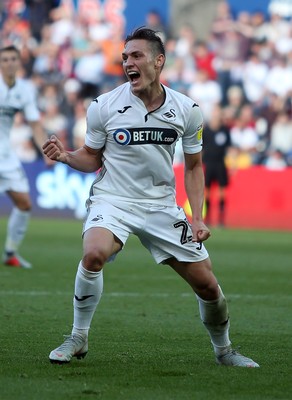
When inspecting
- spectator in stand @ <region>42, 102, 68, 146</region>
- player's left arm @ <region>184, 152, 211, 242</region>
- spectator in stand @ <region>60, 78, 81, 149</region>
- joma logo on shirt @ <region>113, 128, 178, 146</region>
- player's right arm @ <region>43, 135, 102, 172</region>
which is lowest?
spectator in stand @ <region>42, 102, 68, 146</region>

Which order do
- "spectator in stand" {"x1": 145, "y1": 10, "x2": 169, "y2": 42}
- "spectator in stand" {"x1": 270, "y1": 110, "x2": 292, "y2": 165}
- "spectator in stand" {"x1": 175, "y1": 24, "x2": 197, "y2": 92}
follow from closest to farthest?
1. "spectator in stand" {"x1": 270, "y1": 110, "x2": 292, "y2": 165}
2. "spectator in stand" {"x1": 175, "y1": 24, "x2": 197, "y2": 92}
3. "spectator in stand" {"x1": 145, "y1": 10, "x2": 169, "y2": 42}

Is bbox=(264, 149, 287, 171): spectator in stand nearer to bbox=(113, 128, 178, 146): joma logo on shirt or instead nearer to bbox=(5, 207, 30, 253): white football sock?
bbox=(5, 207, 30, 253): white football sock

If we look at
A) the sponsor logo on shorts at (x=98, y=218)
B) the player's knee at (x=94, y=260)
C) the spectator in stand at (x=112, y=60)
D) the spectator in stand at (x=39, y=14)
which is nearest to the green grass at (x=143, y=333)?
the player's knee at (x=94, y=260)

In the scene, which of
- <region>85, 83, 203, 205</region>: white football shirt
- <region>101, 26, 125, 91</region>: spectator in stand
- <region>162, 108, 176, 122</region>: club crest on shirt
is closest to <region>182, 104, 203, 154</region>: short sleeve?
<region>85, 83, 203, 205</region>: white football shirt

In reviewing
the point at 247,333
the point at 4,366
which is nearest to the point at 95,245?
the point at 4,366

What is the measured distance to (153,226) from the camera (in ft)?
22.9

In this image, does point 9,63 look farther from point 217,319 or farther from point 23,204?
point 217,319

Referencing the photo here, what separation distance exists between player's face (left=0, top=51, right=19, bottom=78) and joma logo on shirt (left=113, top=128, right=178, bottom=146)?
6604 mm

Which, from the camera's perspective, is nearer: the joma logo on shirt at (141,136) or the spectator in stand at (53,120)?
the joma logo on shirt at (141,136)

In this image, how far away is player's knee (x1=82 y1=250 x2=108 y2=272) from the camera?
21.9 ft

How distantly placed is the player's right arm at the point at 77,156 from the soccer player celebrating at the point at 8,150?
21.3 feet

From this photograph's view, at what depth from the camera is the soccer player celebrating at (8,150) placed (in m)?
13.7

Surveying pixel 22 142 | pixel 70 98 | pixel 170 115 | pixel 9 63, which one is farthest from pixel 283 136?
pixel 170 115

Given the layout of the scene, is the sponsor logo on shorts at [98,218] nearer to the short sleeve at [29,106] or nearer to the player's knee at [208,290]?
the player's knee at [208,290]
